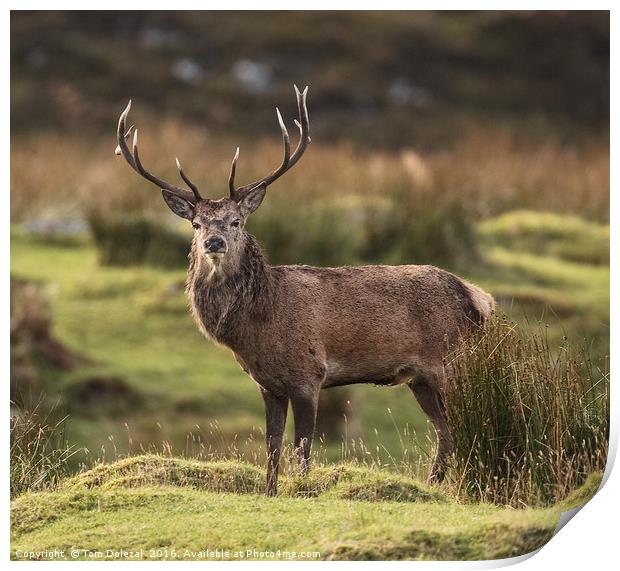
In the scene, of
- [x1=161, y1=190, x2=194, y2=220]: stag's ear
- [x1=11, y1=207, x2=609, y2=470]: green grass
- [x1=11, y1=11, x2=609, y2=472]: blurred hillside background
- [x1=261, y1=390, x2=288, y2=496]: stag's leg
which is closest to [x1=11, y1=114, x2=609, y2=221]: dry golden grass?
[x1=11, y1=11, x2=609, y2=472]: blurred hillside background

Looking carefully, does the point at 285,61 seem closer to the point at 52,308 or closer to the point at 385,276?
the point at 52,308

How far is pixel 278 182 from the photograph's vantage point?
67.2 ft

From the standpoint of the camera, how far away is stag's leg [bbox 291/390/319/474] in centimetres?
917

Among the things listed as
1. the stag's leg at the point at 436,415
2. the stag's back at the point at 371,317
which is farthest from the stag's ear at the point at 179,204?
the stag's leg at the point at 436,415

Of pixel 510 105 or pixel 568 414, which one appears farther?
pixel 510 105

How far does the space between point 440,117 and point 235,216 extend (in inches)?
1059

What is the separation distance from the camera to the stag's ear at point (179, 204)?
365 inches

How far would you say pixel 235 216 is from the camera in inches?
362

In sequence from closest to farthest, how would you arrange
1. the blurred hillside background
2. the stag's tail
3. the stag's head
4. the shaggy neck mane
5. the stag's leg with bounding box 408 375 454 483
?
the stag's head, the shaggy neck mane, the stag's leg with bounding box 408 375 454 483, the stag's tail, the blurred hillside background

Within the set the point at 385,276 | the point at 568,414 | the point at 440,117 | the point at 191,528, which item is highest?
the point at 440,117

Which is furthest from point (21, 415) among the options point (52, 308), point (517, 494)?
point (52, 308)

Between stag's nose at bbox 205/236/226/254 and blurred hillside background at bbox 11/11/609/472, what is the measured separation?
5.24ft

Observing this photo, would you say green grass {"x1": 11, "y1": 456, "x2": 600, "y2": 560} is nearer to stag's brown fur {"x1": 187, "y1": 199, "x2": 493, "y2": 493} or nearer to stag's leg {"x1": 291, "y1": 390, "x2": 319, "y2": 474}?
stag's leg {"x1": 291, "y1": 390, "x2": 319, "y2": 474}

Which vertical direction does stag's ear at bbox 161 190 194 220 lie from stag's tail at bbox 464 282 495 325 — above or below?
above
